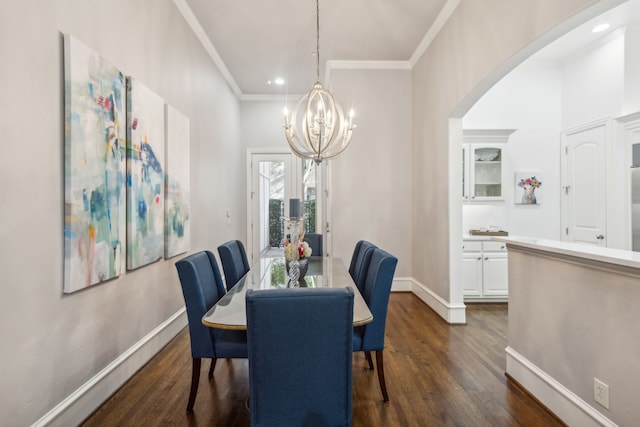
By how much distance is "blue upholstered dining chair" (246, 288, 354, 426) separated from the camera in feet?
4.40

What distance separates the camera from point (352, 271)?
309cm

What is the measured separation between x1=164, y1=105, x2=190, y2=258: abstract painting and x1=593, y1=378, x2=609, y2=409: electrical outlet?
3145 mm

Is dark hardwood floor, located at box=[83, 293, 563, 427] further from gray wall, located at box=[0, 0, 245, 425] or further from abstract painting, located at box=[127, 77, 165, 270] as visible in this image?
abstract painting, located at box=[127, 77, 165, 270]

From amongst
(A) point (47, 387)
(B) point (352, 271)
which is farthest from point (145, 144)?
(B) point (352, 271)

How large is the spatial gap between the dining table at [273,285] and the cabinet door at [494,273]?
2.23m

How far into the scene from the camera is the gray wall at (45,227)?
151cm

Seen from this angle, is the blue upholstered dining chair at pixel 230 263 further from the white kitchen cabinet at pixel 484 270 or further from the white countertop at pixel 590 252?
the white kitchen cabinet at pixel 484 270

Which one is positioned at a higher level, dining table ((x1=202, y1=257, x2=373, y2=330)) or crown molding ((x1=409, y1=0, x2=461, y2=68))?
crown molding ((x1=409, y1=0, x2=461, y2=68))

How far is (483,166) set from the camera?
4.71 metres

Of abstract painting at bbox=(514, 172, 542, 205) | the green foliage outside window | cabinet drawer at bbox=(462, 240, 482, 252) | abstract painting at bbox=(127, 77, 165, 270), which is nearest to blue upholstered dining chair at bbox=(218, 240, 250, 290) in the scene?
abstract painting at bbox=(127, 77, 165, 270)

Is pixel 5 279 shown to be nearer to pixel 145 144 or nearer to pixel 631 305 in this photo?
pixel 145 144

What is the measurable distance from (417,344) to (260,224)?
393 centimetres

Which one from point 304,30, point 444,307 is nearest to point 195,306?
point 444,307

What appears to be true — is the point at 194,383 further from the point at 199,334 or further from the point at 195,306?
the point at 195,306
